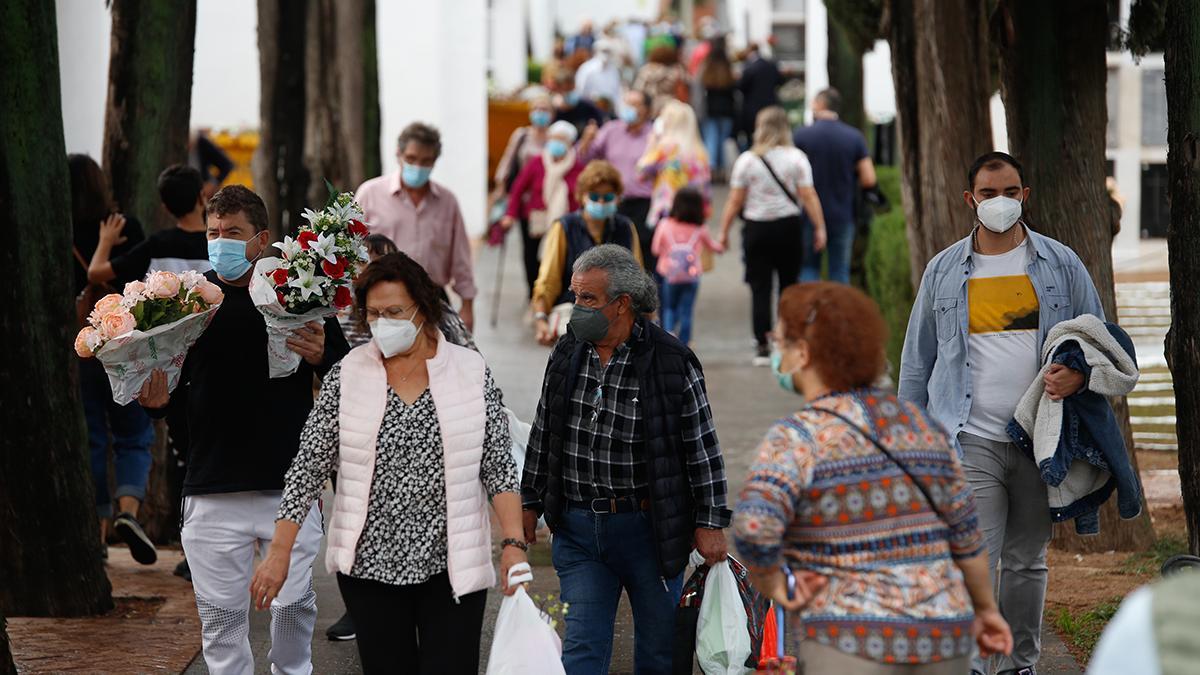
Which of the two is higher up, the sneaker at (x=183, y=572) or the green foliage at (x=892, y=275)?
the green foliage at (x=892, y=275)

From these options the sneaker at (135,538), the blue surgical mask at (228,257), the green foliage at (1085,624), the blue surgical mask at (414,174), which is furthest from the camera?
the blue surgical mask at (414,174)

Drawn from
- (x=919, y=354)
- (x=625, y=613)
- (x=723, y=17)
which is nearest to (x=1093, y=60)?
(x=919, y=354)

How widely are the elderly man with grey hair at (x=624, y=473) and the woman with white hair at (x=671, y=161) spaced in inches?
356

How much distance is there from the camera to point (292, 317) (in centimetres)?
581

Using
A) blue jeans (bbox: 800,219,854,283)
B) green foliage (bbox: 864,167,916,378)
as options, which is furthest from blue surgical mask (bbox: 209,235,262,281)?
blue jeans (bbox: 800,219,854,283)

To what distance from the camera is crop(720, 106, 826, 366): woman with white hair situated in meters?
13.7

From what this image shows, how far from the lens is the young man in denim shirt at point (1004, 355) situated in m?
6.06

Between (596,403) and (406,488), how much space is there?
842 mm

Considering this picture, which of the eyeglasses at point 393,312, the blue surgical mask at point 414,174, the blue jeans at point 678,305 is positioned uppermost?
the blue surgical mask at point 414,174

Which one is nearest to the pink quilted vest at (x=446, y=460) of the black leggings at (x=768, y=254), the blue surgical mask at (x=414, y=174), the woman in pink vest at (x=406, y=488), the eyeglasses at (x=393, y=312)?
the woman in pink vest at (x=406, y=488)

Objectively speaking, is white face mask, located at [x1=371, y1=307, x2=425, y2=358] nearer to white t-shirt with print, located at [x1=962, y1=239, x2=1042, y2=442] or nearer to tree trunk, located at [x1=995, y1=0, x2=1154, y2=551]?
white t-shirt with print, located at [x1=962, y1=239, x2=1042, y2=442]

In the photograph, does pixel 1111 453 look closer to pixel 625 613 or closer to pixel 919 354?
pixel 919 354

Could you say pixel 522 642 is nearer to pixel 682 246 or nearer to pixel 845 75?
pixel 682 246

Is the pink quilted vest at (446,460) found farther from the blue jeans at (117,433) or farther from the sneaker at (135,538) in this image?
Result: the blue jeans at (117,433)
